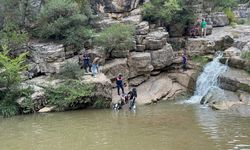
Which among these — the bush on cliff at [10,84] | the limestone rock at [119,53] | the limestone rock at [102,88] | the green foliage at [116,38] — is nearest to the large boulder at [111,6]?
the green foliage at [116,38]

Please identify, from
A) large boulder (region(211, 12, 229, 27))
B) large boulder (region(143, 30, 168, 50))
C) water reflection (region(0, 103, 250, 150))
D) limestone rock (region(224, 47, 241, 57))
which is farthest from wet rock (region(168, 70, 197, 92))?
large boulder (region(211, 12, 229, 27))

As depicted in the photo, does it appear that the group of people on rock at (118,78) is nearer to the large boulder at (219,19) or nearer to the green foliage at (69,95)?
the green foliage at (69,95)

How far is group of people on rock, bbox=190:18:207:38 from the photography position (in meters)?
32.9

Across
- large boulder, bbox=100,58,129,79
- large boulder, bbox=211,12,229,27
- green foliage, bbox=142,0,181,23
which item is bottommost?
large boulder, bbox=100,58,129,79

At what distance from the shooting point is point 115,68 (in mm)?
28750

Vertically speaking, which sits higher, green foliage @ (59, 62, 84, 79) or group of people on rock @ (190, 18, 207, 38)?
group of people on rock @ (190, 18, 207, 38)

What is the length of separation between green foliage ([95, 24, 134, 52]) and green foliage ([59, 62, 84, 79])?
3.14 meters

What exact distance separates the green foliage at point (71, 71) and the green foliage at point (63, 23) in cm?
254

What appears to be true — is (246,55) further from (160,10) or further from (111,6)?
(111,6)

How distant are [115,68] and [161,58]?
3.34 m

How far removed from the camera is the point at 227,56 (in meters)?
28.9

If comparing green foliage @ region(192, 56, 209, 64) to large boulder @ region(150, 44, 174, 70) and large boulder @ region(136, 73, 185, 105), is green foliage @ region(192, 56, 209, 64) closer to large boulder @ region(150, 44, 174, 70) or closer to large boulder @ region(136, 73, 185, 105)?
large boulder @ region(150, 44, 174, 70)

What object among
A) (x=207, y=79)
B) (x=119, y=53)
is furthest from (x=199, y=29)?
(x=119, y=53)

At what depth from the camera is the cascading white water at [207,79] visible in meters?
27.4
